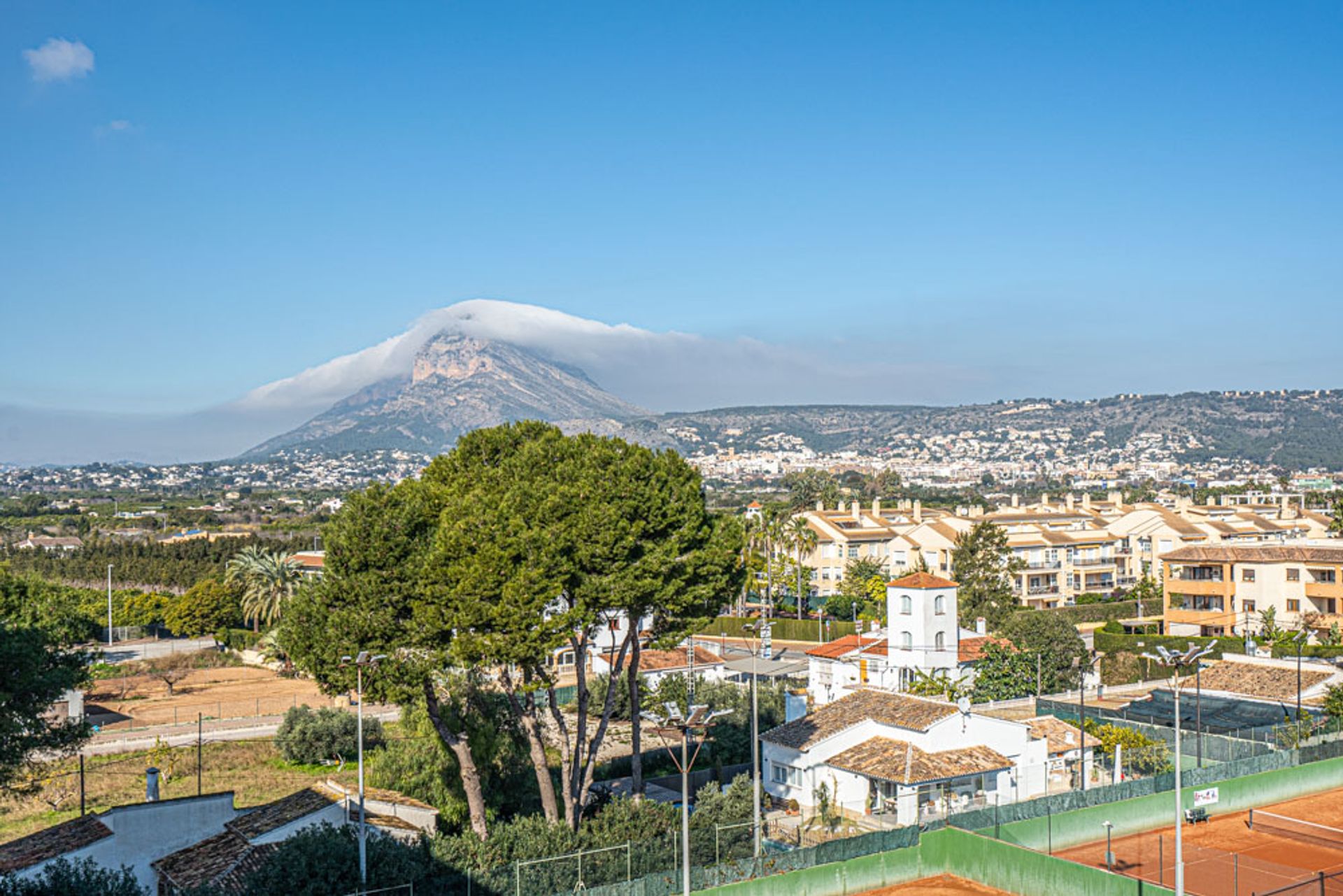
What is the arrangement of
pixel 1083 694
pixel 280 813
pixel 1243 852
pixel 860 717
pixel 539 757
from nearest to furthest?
pixel 280 813, pixel 1243 852, pixel 539 757, pixel 860 717, pixel 1083 694

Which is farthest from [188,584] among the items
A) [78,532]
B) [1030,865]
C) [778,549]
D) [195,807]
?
[1030,865]

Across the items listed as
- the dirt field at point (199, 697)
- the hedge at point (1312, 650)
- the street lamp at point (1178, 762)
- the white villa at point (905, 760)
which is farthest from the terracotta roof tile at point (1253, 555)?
the dirt field at point (199, 697)

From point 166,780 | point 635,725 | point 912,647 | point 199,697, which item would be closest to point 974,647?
point 912,647

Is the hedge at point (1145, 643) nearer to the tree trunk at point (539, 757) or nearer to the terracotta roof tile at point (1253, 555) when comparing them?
the terracotta roof tile at point (1253, 555)

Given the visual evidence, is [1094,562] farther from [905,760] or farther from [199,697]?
[199,697]

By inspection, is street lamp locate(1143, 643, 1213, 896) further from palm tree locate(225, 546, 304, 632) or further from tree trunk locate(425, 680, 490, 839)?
palm tree locate(225, 546, 304, 632)

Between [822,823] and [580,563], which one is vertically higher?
[580,563]

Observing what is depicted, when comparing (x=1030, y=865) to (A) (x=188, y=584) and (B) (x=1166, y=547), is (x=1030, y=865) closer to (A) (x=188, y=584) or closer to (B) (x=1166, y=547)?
(B) (x=1166, y=547)
